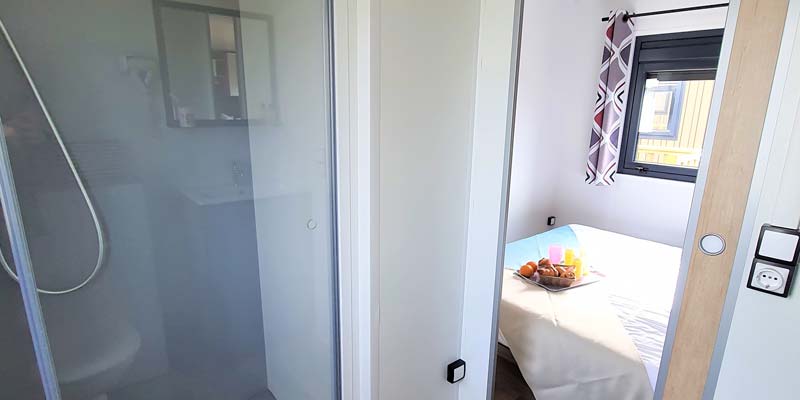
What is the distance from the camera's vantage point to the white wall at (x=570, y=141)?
10.8 feet

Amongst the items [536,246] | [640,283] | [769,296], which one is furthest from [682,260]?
[536,246]

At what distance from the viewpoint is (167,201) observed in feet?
3.97

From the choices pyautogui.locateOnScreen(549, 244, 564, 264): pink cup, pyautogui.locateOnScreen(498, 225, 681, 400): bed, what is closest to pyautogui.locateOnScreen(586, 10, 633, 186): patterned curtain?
pyautogui.locateOnScreen(498, 225, 681, 400): bed

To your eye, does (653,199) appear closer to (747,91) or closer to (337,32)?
(747,91)

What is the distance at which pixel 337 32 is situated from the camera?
127 centimetres

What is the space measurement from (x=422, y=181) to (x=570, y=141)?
9.41ft

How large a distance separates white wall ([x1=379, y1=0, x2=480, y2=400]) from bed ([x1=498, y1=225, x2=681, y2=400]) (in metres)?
0.39

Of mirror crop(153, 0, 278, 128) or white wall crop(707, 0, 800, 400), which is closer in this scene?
white wall crop(707, 0, 800, 400)

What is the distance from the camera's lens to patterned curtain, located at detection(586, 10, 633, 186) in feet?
10.8

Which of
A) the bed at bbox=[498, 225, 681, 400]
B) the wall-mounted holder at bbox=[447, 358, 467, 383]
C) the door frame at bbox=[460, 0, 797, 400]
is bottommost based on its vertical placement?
the wall-mounted holder at bbox=[447, 358, 467, 383]

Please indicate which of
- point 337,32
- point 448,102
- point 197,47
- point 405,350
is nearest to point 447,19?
point 448,102

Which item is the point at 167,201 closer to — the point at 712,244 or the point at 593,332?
the point at 712,244

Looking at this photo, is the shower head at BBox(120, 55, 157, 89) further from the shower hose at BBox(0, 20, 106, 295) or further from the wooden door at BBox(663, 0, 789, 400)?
the wooden door at BBox(663, 0, 789, 400)

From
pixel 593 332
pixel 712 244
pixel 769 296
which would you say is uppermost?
pixel 712 244
